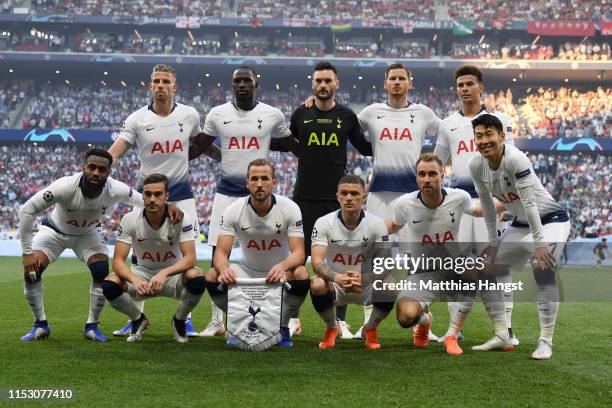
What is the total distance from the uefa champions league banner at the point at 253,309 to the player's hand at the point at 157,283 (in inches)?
24.0

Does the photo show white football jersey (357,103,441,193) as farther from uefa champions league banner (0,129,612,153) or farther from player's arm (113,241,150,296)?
uefa champions league banner (0,129,612,153)

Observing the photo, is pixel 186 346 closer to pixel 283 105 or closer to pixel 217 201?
pixel 217 201

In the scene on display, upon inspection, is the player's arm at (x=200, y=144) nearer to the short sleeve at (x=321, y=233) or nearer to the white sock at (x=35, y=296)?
the short sleeve at (x=321, y=233)

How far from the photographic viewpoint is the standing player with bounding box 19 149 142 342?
6.44m

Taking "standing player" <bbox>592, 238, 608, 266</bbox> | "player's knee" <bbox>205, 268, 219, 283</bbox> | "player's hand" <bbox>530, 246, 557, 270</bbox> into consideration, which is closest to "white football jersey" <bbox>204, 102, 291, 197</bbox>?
"player's knee" <bbox>205, 268, 219, 283</bbox>

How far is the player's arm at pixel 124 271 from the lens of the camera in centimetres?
603

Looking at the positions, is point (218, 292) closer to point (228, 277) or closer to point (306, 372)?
point (228, 277)

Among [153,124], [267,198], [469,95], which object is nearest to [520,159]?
[469,95]

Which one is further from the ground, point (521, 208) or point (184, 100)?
point (184, 100)

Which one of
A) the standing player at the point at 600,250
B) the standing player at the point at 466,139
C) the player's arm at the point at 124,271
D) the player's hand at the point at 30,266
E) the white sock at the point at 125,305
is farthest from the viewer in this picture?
the standing player at the point at 600,250

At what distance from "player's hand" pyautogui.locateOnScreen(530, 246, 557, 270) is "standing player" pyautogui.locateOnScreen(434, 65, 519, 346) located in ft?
3.83

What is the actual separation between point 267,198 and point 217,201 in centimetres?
122

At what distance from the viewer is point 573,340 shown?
7027 mm

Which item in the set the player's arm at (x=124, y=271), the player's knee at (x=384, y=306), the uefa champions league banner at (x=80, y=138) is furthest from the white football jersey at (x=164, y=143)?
the uefa champions league banner at (x=80, y=138)
